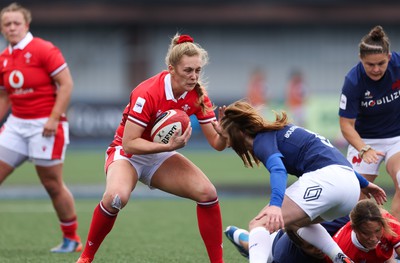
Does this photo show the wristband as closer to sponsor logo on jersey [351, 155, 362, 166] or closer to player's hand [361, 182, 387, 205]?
sponsor logo on jersey [351, 155, 362, 166]

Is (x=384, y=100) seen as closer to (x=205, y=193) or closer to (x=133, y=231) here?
(x=205, y=193)

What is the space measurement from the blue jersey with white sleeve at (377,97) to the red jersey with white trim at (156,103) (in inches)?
53.6

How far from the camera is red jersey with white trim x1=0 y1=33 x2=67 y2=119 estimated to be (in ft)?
26.0

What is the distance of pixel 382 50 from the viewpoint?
702cm

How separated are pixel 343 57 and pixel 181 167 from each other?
68.3 ft

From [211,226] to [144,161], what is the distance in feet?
2.28

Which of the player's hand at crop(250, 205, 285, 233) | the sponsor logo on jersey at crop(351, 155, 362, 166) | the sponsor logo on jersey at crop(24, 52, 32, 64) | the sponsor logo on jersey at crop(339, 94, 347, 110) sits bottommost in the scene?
the sponsor logo on jersey at crop(351, 155, 362, 166)

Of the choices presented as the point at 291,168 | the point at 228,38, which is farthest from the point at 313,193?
the point at 228,38

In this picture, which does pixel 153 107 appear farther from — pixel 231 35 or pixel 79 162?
pixel 231 35

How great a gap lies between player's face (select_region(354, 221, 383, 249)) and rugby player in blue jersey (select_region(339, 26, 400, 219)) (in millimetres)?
1134

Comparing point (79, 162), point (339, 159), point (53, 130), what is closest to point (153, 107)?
point (339, 159)

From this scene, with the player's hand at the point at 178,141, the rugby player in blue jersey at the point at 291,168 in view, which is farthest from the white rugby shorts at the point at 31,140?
the rugby player in blue jersey at the point at 291,168

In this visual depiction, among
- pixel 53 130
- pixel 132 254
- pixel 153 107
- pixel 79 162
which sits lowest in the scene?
pixel 79 162

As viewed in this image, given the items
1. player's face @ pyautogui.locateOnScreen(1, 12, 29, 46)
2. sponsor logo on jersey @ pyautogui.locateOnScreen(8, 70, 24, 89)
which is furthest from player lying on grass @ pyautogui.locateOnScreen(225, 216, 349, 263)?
player's face @ pyautogui.locateOnScreen(1, 12, 29, 46)
